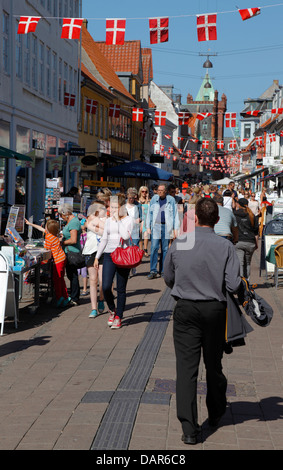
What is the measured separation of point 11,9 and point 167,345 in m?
15.6

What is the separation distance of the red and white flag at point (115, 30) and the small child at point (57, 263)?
5728 millimetres

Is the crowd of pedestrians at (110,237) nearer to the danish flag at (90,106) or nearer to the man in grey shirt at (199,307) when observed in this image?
the man in grey shirt at (199,307)

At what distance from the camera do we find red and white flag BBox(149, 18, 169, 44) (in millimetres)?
15664

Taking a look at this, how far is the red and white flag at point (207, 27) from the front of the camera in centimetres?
1522

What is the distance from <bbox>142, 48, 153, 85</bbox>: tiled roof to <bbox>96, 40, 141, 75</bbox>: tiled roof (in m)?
4.45

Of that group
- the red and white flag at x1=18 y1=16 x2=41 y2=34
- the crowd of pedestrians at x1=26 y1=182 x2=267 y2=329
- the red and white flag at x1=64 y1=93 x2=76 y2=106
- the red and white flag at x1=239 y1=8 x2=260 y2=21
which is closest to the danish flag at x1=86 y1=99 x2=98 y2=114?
the red and white flag at x1=64 y1=93 x2=76 y2=106

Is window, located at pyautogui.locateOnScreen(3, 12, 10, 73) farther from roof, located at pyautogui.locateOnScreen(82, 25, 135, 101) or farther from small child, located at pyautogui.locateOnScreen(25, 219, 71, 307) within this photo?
roof, located at pyautogui.locateOnScreen(82, 25, 135, 101)

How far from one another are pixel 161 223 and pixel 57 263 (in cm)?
420

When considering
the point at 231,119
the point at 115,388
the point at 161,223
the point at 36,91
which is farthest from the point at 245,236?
the point at 231,119

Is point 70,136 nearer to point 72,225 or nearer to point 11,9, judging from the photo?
point 11,9

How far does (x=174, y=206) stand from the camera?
49.9ft

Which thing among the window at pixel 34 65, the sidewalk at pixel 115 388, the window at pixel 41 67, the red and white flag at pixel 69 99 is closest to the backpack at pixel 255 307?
the sidewalk at pixel 115 388

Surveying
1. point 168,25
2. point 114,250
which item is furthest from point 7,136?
point 114,250

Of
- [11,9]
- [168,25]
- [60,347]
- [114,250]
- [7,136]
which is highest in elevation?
[11,9]
